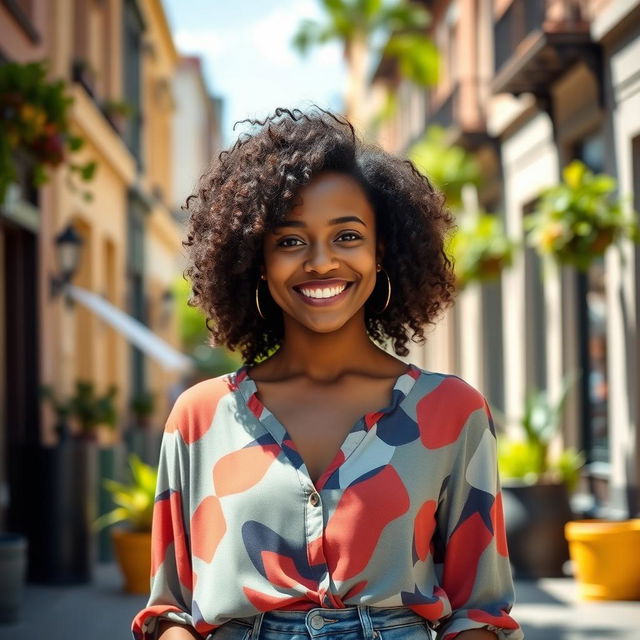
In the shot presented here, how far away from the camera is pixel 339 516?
2.31 metres

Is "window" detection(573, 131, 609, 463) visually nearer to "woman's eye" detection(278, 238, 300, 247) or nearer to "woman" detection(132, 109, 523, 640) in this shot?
"woman" detection(132, 109, 523, 640)

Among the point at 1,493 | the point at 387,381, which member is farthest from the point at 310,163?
the point at 1,493

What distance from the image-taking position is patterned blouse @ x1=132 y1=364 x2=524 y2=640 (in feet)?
7.54

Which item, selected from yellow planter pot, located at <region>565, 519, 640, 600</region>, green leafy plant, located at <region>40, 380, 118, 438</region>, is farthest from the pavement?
green leafy plant, located at <region>40, 380, 118, 438</region>

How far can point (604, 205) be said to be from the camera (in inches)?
377

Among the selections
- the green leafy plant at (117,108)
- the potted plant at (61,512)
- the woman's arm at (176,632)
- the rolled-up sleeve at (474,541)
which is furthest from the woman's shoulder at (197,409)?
the green leafy plant at (117,108)

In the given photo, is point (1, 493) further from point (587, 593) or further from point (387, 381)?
point (387, 381)

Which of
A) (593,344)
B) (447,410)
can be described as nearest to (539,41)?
(593,344)

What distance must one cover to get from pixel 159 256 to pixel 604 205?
17292mm

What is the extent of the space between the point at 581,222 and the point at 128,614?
14.5 feet

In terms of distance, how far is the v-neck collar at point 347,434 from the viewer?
237cm

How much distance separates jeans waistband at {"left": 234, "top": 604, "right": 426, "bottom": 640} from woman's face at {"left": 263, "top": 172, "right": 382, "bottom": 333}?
21.7 inches

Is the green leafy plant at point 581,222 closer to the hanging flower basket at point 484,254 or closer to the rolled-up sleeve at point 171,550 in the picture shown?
the hanging flower basket at point 484,254

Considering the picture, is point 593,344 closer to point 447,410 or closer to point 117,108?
point 117,108
